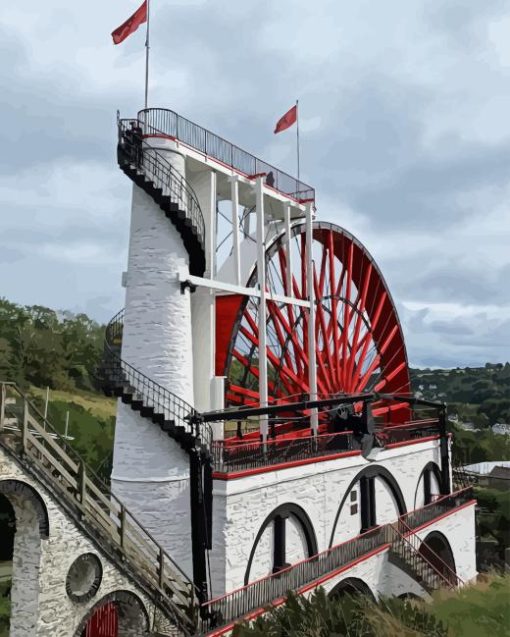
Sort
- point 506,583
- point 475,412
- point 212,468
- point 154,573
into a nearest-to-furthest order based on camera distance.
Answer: point 154,573 < point 212,468 < point 506,583 < point 475,412

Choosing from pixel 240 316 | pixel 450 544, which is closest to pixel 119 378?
pixel 240 316

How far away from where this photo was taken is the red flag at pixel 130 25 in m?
15.5

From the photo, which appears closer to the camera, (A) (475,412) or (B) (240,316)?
(B) (240,316)

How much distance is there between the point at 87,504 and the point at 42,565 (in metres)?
1.59

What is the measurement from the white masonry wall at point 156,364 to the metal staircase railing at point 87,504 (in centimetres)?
75

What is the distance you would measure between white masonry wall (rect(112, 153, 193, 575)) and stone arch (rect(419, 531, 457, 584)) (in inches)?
436

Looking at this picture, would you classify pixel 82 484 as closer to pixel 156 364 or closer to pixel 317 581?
pixel 156 364

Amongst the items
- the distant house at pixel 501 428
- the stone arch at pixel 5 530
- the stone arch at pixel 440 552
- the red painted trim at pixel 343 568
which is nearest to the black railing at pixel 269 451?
the red painted trim at pixel 343 568

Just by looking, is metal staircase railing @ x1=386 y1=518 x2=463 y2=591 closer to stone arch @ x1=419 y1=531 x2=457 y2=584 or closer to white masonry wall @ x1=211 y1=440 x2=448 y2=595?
white masonry wall @ x1=211 y1=440 x2=448 y2=595

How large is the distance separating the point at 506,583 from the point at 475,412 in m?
108

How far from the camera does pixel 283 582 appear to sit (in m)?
14.5

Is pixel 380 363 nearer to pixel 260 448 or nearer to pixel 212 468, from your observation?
pixel 260 448

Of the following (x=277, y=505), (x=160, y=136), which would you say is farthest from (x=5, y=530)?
(x=160, y=136)

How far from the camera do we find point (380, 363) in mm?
32281
